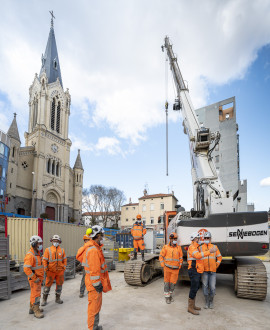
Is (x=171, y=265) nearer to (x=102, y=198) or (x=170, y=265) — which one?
(x=170, y=265)

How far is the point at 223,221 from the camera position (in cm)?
630

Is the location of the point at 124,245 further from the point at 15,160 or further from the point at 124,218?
the point at 124,218

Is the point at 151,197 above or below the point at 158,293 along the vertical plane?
above

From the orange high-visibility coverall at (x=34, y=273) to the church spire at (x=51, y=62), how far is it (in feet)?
147

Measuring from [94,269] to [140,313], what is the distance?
217 cm

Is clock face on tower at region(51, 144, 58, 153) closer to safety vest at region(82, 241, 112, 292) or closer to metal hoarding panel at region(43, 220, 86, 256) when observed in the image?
metal hoarding panel at region(43, 220, 86, 256)

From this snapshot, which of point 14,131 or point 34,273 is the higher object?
point 14,131

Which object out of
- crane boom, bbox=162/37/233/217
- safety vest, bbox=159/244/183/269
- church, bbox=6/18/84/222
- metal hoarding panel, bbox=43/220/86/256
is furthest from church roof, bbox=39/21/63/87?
safety vest, bbox=159/244/183/269

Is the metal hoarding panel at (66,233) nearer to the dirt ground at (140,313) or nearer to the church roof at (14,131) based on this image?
the dirt ground at (140,313)

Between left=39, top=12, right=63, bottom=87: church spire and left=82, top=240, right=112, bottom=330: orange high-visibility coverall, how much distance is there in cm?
4599

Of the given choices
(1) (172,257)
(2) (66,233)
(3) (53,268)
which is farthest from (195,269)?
(2) (66,233)

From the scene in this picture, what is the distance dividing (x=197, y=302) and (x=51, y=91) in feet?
143

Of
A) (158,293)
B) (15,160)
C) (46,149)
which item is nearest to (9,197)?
(15,160)

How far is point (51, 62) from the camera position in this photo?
4662cm
